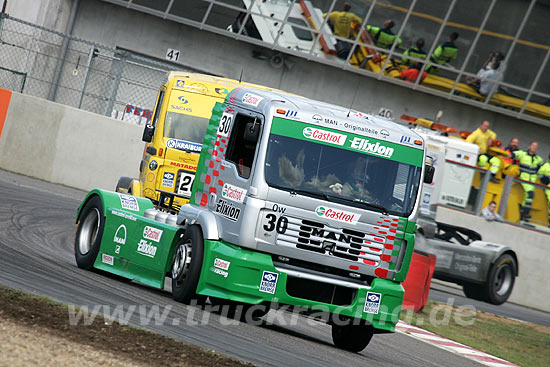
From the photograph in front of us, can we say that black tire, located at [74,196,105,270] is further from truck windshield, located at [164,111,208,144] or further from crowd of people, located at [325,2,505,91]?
crowd of people, located at [325,2,505,91]

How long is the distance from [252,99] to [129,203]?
7.78ft

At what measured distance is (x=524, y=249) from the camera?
22438mm

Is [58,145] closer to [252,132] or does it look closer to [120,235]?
[120,235]

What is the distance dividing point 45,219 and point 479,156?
11.5 meters

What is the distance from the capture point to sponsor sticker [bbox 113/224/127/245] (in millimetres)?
11594

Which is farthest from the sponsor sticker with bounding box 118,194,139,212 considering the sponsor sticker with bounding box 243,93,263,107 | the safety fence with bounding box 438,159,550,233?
the safety fence with bounding box 438,159,550,233

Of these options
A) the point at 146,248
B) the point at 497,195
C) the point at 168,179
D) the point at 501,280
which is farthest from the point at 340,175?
the point at 497,195

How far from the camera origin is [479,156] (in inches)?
936

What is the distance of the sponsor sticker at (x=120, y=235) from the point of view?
11594 mm

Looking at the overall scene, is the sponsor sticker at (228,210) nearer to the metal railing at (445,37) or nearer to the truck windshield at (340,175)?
the truck windshield at (340,175)

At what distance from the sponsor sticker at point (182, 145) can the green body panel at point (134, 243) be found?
3.01 metres

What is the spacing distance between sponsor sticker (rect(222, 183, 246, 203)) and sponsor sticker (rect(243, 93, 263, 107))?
0.92 meters

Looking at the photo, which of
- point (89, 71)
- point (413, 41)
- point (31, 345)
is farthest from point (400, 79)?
point (31, 345)

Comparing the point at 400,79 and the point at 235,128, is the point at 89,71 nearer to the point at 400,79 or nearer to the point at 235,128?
the point at 400,79
